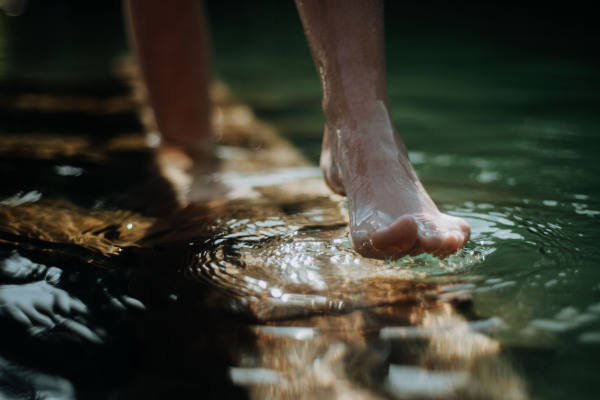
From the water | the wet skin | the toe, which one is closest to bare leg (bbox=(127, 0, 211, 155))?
the water

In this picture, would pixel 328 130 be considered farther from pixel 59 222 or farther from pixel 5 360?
pixel 5 360

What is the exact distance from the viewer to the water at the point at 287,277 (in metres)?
0.60

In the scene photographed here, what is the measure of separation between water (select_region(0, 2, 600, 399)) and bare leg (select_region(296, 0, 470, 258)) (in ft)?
0.26

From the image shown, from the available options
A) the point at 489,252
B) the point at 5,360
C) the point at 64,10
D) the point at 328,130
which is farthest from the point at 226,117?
the point at 64,10

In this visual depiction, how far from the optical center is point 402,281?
809 mm

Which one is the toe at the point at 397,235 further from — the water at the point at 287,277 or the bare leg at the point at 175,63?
the bare leg at the point at 175,63

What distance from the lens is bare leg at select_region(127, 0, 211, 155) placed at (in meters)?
1.53

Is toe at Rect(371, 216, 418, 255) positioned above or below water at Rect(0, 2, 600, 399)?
above

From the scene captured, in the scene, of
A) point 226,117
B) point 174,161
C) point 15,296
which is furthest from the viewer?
point 226,117

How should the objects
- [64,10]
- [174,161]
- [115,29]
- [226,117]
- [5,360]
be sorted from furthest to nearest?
1. [64,10]
2. [115,29]
3. [226,117]
4. [174,161]
5. [5,360]

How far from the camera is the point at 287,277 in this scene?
2.63 ft

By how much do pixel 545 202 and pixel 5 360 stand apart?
0.87 metres

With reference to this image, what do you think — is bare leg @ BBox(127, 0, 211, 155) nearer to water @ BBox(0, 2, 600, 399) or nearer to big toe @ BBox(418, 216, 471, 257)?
water @ BBox(0, 2, 600, 399)

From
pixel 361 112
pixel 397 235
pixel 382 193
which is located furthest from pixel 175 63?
pixel 397 235
